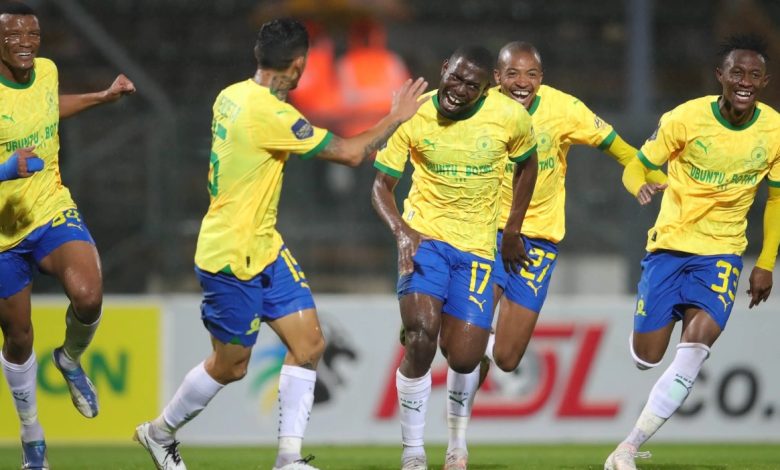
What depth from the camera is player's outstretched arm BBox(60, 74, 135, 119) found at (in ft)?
25.8

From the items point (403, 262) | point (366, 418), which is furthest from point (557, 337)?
point (403, 262)

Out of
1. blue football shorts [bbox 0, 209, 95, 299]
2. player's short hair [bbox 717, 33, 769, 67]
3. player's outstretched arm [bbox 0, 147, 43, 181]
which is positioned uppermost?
player's short hair [bbox 717, 33, 769, 67]

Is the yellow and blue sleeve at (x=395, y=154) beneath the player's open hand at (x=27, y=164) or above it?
above

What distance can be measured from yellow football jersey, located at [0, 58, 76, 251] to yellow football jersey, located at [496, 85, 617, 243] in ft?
9.14

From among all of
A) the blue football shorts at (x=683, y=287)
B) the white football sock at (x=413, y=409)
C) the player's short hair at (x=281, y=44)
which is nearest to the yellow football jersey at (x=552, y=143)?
the blue football shorts at (x=683, y=287)

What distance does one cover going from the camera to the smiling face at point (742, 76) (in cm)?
754

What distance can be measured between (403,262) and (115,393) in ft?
19.2

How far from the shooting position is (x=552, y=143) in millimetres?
8438

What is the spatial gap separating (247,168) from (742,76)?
2.88 m

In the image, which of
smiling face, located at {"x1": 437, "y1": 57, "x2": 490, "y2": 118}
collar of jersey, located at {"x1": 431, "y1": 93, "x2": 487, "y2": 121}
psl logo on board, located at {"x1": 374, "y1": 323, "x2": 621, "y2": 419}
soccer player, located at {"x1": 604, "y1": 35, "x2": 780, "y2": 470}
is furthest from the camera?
psl logo on board, located at {"x1": 374, "y1": 323, "x2": 621, "y2": 419}

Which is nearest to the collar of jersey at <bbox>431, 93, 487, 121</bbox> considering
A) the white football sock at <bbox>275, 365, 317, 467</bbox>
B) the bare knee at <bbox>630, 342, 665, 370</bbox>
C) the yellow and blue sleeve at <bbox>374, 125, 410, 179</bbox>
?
the yellow and blue sleeve at <bbox>374, 125, 410, 179</bbox>

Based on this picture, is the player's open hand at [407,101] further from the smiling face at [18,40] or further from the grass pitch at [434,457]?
the grass pitch at [434,457]

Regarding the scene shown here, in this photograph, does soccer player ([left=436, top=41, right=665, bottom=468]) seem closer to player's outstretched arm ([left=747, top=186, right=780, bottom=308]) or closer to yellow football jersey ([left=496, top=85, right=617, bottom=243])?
yellow football jersey ([left=496, top=85, right=617, bottom=243])

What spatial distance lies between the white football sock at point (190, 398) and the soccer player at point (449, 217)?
1.11m
